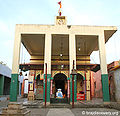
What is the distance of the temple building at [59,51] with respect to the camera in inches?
465

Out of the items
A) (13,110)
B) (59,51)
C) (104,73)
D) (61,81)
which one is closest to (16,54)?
(13,110)

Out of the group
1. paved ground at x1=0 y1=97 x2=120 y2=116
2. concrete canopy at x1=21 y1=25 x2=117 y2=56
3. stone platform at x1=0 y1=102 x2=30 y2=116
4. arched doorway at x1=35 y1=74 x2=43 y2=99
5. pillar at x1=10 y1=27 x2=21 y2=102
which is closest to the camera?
stone platform at x1=0 y1=102 x2=30 y2=116

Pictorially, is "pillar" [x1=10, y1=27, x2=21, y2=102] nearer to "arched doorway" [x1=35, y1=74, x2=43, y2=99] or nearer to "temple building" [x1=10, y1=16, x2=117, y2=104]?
"temple building" [x1=10, y1=16, x2=117, y2=104]

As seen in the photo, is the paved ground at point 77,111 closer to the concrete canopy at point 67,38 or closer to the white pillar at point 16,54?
the white pillar at point 16,54

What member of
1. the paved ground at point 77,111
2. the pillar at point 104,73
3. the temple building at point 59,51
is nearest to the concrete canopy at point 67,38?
the temple building at point 59,51

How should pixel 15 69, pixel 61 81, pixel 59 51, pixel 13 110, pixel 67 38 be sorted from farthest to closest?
pixel 61 81, pixel 59 51, pixel 67 38, pixel 15 69, pixel 13 110

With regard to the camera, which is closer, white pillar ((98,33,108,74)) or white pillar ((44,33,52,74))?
white pillar ((44,33,52,74))

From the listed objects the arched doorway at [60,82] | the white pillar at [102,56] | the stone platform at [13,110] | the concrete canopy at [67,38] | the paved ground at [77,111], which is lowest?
the paved ground at [77,111]

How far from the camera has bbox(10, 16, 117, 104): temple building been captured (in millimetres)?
11820

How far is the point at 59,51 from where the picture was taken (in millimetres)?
17938

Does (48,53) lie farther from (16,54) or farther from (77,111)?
(77,111)

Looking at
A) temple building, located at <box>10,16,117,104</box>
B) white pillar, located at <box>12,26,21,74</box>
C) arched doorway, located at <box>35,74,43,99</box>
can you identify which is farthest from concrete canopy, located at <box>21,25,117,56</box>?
arched doorway, located at <box>35,74,43,99</box>

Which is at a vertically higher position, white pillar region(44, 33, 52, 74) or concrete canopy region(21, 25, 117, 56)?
concrete canopy region(21, 25, 117, 56)

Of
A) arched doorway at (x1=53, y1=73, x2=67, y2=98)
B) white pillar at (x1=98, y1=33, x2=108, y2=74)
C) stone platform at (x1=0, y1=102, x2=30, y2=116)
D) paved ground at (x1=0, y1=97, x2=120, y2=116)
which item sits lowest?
paved ground at (x1=0, y1=97, x2=120, y2=116)
